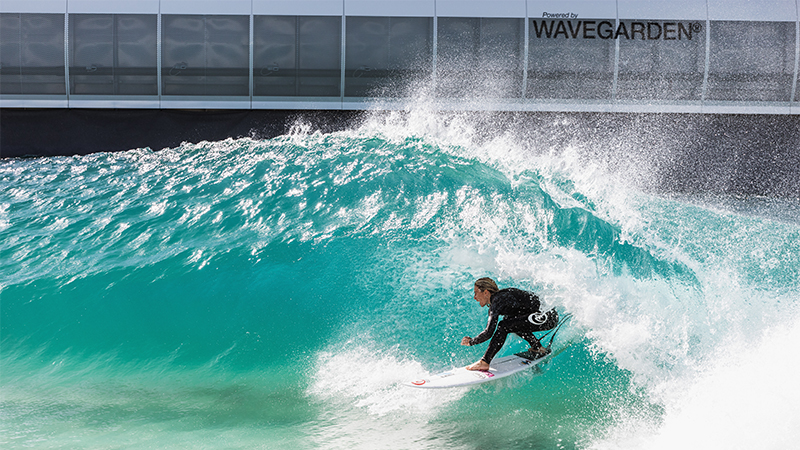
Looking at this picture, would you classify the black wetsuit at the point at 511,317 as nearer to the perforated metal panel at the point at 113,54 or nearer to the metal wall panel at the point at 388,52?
the metal wall panel at the point at 388,52

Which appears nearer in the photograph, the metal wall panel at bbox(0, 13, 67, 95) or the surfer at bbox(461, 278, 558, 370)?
the surfer at bbox(461, 278, 558, 370)

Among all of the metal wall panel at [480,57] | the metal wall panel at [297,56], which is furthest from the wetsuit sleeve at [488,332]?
the metal wall panel at [297,56]

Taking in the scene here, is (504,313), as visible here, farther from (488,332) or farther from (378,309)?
(378,309)

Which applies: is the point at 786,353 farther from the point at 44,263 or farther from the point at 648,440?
the point at 44,263

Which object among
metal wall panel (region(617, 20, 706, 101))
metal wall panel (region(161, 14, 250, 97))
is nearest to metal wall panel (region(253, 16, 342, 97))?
metal wall panel (region(161, 14, 250, 97))

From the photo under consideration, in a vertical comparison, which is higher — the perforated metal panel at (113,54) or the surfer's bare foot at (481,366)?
the perforated metal panel at (113,54)

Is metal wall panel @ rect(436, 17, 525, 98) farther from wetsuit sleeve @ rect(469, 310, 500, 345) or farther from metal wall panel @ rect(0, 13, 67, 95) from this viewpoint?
wetsuit sleeve @ rect(469, 310, 500, 345)

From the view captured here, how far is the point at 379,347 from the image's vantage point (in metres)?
5.00

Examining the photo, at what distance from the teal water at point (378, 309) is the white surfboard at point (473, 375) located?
0.20 meters

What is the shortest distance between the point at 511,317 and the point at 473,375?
478mm

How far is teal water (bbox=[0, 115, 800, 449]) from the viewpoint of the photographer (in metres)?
4.12

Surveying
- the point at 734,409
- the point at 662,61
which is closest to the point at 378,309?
the point at 734,409

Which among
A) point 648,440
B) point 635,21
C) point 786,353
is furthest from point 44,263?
point 635,21

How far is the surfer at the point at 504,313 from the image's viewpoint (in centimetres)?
415
